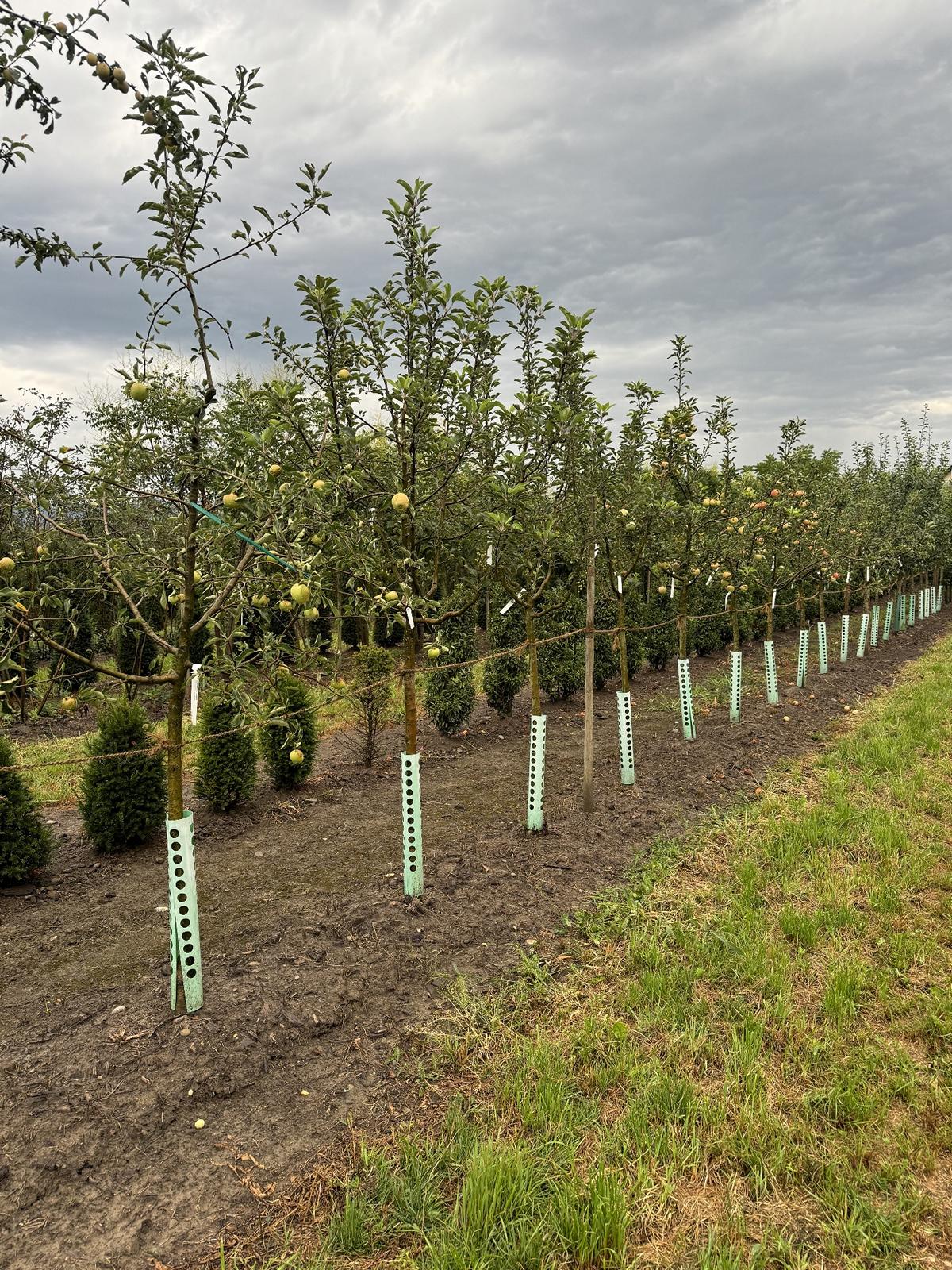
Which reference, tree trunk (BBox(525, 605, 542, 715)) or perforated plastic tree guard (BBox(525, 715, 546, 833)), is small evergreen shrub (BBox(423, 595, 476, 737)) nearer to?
tree trunk (BBox(525, 605, 542, 715))

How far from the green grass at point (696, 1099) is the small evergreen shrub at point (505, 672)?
18.4 ft

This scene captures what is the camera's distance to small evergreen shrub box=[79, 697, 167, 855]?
586cm

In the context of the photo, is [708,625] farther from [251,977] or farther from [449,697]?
[251,977]

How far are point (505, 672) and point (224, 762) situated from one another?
4.76 meters

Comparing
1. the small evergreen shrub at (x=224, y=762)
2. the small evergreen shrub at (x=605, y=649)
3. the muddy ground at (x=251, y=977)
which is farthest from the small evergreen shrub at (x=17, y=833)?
the small evergreen shrub at (x=605, y=649)

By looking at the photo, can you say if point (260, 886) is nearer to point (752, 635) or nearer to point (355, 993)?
point (355, 993)

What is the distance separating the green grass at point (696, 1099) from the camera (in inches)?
→ 90.6

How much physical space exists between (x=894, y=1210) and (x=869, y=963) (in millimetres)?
1676

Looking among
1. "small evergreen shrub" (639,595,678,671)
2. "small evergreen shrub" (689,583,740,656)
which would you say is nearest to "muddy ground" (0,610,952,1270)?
"small evergreen shrub" (639,595,678,671)

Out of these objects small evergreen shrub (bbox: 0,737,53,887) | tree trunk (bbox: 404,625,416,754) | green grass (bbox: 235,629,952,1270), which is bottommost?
green grass (bbox: 235,629,952,1270)

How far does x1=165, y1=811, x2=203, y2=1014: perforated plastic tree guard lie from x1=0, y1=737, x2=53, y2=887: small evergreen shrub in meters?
2.53

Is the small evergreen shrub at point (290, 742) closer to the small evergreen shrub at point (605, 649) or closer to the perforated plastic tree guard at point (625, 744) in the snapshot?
the perforated plastic tree guard at point (625, 744)

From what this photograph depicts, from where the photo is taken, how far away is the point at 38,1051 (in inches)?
126

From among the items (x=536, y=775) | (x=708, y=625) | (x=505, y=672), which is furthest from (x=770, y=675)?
(x=536, y=775)
